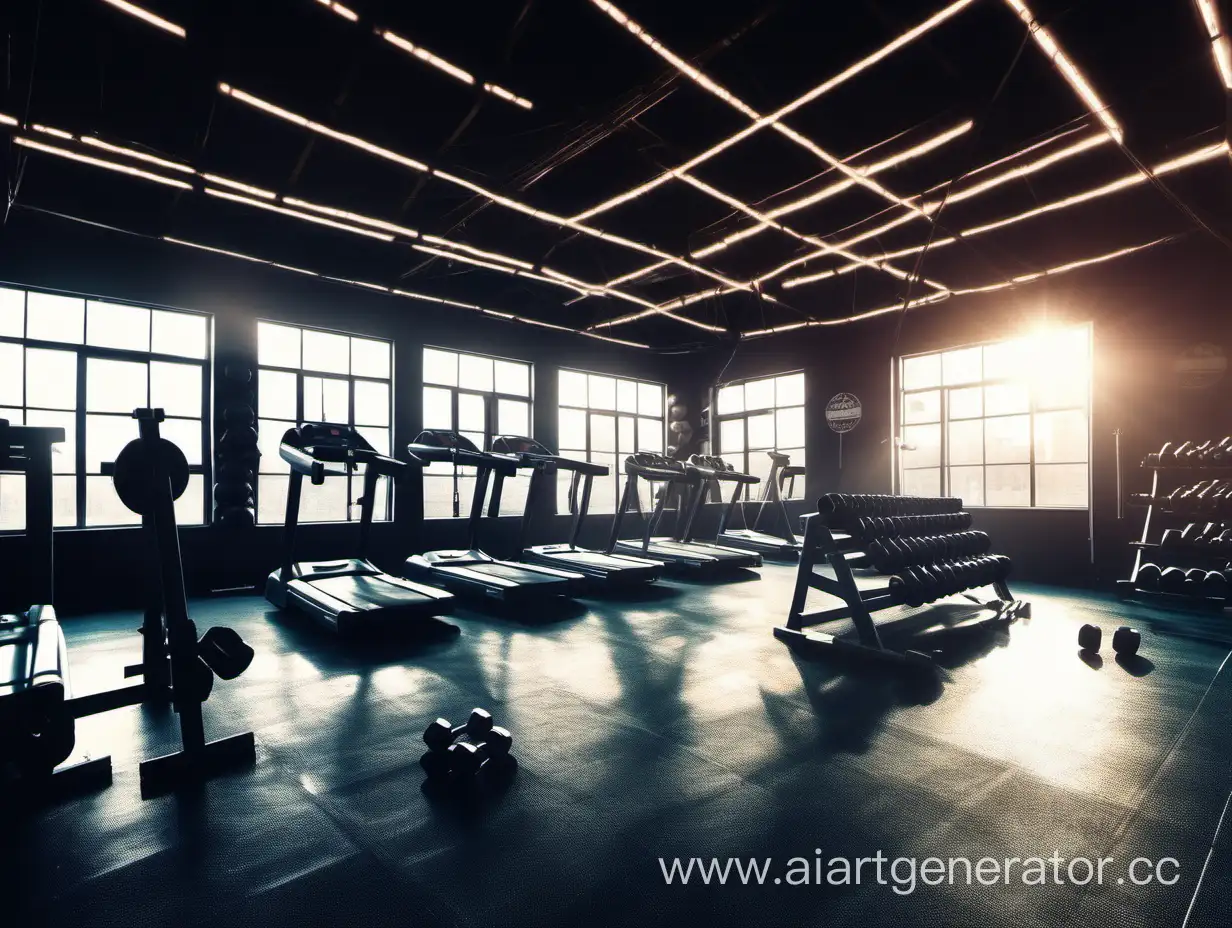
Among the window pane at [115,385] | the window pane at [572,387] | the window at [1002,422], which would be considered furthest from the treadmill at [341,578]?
the window at [1002,422]

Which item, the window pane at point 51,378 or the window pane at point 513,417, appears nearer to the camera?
the window pane at point 51,378

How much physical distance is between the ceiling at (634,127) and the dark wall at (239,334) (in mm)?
363

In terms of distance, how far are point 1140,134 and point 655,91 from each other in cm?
378

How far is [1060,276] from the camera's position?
22.8 ft

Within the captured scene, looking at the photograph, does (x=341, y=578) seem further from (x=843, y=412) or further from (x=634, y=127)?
(x=843, y=412)

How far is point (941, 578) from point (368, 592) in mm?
4124

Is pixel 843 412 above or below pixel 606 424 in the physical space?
above

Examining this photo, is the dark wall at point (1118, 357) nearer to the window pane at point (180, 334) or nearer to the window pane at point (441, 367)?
the window pane at point (441, 367)

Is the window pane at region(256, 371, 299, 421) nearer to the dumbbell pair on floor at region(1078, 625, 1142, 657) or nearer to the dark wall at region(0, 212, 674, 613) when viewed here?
the dark wall at region(0, 212, 674, 613)

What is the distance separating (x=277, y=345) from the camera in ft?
22.6

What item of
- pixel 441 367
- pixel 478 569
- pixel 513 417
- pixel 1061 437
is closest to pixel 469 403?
pixel 441 367

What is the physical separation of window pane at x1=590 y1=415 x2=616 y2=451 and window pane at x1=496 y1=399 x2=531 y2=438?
1.23 meters

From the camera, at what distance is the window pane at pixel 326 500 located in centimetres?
862

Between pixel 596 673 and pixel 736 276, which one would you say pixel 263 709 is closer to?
pixel 596 673
